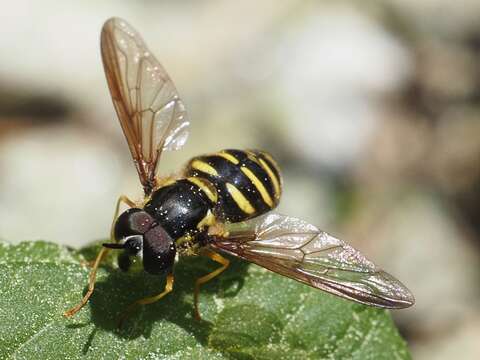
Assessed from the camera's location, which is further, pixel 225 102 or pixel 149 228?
pixel 225 102

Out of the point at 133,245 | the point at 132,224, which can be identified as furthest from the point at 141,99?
the point at 133,245

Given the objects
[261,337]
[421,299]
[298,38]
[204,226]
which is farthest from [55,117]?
[261,337]

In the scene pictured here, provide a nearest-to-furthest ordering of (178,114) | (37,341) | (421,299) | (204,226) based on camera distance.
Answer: (37,341) → (204,226) → (178,114) → (421,299)

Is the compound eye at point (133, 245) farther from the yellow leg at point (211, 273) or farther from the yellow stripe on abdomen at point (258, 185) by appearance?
the yellow stripe on abdomen at point (258, 185)

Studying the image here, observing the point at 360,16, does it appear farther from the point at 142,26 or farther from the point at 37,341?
the point at 37,341

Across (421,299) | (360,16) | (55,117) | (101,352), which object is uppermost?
(360,16)

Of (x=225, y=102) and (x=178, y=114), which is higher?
(x=178, y=114)

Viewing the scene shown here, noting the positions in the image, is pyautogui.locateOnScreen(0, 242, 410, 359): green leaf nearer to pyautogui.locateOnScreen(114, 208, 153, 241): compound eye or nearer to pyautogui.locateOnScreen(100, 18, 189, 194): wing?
pyautogui.locateOnScreen(114, 208, 153, 241): compound eye

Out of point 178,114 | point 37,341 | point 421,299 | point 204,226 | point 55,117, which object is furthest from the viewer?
point 55,117
